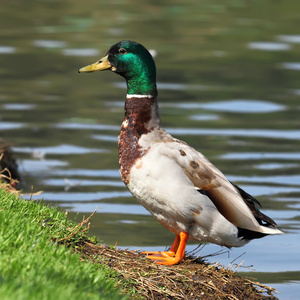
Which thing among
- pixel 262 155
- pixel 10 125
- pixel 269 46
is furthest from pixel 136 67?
pixel 269 46

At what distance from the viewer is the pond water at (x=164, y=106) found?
396 inches

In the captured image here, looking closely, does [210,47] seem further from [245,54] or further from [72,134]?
[72,134]

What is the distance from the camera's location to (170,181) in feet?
21.6

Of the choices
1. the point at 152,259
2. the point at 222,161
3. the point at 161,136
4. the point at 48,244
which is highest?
the point at 161,136

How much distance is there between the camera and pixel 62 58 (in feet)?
65.2

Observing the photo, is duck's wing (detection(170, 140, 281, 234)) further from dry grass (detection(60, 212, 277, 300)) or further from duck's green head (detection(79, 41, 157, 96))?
duck's green head (detection(79, 41, 157, 96))

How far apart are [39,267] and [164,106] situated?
424 inches

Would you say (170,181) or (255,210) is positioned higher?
(170,181)

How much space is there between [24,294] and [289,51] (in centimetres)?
1738

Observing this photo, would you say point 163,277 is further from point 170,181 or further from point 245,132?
point 245,132

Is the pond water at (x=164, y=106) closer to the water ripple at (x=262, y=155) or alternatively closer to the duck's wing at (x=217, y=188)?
the water ripple at (x=262, y=155)

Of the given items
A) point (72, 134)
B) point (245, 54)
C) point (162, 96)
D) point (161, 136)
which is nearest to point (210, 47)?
point (245, 54)

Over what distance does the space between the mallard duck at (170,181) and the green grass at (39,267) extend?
74 centimetres

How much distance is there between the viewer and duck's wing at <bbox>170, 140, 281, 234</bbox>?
6734 millimetres
